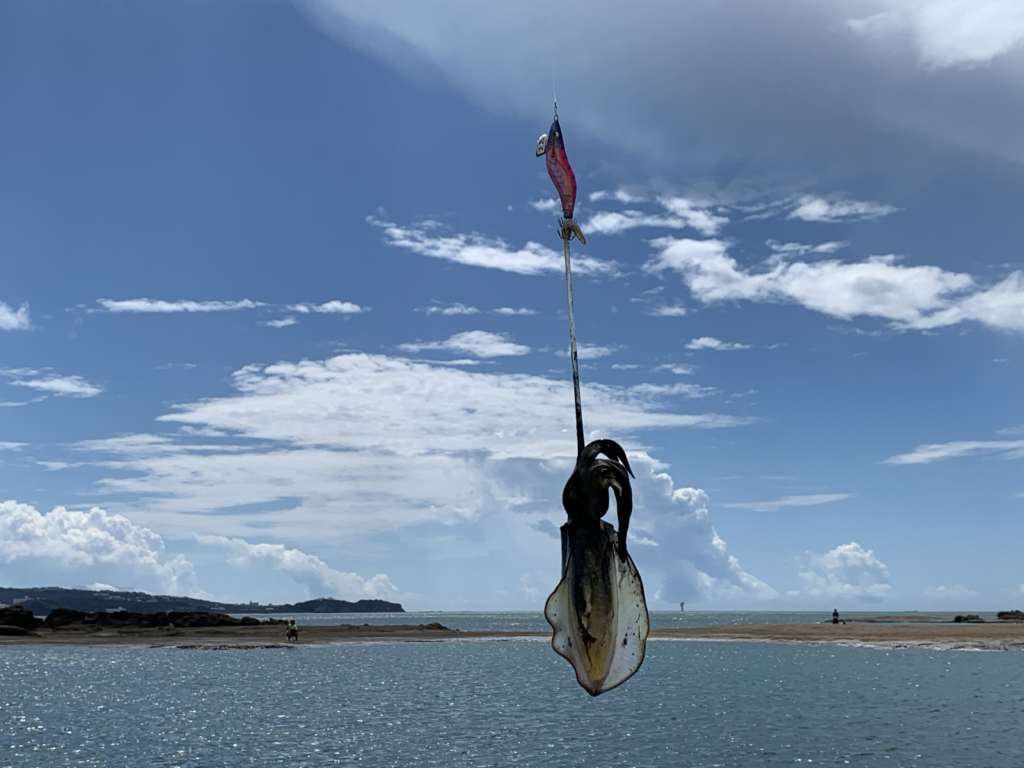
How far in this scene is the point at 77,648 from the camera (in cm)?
8319

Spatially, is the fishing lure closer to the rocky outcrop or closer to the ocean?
the ocean

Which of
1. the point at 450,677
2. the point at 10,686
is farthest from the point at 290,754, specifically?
the point at 10,686

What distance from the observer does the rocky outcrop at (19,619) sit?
96.9 m

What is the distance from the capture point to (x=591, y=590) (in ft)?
23.9

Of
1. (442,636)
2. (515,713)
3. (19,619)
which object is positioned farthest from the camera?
(19,619)

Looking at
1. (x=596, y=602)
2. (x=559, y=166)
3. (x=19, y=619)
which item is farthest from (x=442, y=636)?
(x=559, y=166)

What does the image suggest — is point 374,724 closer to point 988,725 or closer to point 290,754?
point 290,754

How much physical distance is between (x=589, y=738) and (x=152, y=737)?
17354 millimetres

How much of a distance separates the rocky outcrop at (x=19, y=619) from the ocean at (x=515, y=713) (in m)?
34.4

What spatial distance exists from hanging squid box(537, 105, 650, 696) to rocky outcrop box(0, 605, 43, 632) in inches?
4158

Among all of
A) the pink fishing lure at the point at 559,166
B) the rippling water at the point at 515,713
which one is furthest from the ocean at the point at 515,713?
the pink fishing lure at the point at 559,166

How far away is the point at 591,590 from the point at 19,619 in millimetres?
111381

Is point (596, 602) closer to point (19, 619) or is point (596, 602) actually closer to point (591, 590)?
point (591, 590)

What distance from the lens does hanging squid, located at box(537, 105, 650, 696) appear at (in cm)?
709
